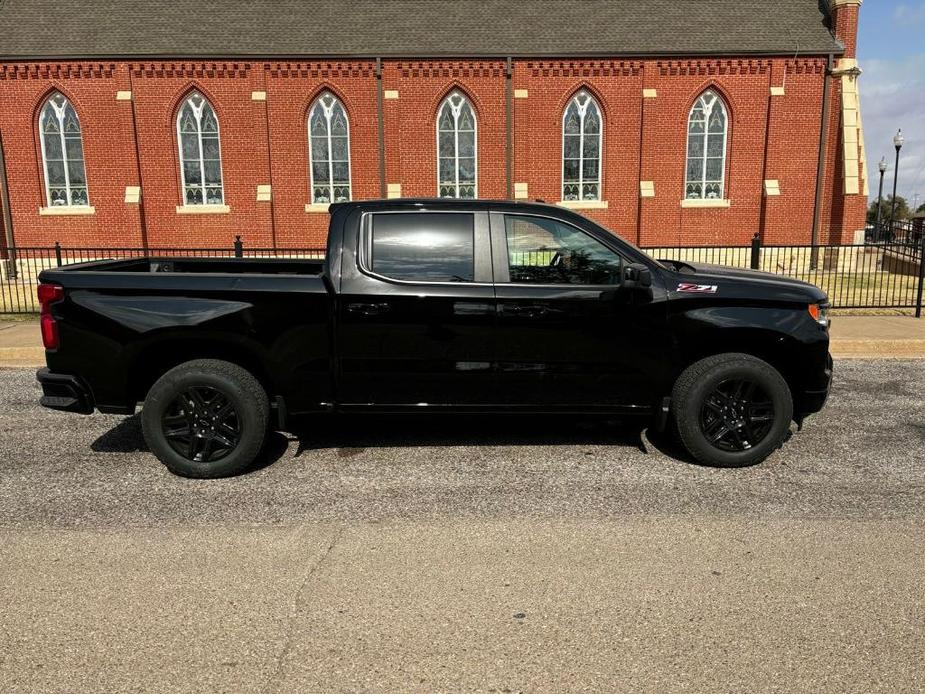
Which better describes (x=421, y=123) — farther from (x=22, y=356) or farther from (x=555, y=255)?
(x=555, y=255)

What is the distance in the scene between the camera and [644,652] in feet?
9.14

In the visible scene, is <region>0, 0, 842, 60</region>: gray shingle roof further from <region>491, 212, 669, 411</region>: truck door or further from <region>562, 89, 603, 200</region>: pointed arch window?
<region>491, 212, 669, 411</region>: truck door

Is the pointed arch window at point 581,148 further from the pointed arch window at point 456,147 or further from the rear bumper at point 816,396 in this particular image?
the rear bumper at point 816,396

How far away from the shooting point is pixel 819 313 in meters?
5.01

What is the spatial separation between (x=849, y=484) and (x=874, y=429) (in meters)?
1.65

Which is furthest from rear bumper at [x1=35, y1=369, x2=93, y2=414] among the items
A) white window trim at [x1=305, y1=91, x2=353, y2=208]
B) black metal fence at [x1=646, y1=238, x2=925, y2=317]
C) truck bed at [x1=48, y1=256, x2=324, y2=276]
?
white window trim at [x1=305, y1=91, x2=353, y2=208]

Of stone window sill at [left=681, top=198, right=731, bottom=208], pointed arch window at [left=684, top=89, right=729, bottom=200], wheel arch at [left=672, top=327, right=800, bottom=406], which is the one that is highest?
pointed arch window at [left=684, top=89, right=729, bottom=200]

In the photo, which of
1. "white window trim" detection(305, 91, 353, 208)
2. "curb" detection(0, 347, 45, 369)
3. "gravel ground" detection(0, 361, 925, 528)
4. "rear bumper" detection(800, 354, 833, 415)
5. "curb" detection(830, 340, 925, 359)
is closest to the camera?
"gravel ground" detection(0, 361, 925, 528)

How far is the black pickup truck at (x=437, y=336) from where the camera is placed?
477cm

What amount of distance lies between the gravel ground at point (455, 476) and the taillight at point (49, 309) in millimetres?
994

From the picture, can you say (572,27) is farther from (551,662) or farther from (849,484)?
(551,662)

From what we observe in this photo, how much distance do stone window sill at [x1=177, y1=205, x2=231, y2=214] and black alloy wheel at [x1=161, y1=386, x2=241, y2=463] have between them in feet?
60.5

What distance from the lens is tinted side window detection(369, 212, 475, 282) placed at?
15.9 feet

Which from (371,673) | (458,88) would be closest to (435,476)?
(371,673)
